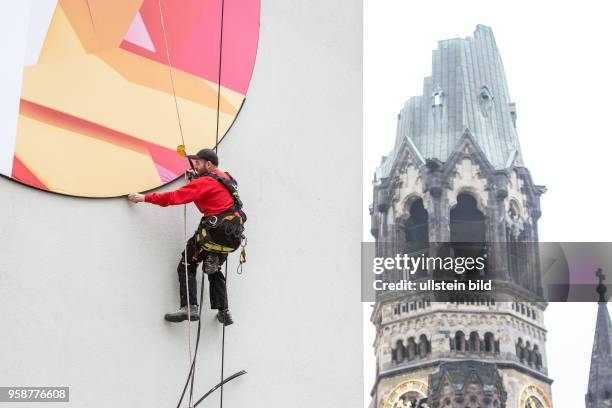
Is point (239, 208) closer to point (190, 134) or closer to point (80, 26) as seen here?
point (190, 134)

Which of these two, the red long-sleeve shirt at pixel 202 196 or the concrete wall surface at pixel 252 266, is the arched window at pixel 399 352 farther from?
the red long-sleeve shirt at pixel 202 196

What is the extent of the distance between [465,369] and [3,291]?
48.3 meters

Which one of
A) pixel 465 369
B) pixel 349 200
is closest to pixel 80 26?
pixel 349 200

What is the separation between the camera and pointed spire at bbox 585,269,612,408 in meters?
51.2

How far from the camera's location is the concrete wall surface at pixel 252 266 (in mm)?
5191

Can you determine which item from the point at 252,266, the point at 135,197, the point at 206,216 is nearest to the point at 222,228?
the point at 206,216

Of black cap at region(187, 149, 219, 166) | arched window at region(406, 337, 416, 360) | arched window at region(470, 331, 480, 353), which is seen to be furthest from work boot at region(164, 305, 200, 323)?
arched window at region(406, 337, 416, 360)

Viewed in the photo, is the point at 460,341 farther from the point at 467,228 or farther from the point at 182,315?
the point at 182,315

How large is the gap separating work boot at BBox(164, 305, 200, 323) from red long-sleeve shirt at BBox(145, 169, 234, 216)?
0.48 meters

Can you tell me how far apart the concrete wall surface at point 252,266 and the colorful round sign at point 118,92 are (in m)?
0.12

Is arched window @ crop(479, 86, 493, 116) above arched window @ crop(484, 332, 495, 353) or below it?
above

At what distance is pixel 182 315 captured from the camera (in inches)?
225

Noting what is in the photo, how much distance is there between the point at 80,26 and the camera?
5848 mm

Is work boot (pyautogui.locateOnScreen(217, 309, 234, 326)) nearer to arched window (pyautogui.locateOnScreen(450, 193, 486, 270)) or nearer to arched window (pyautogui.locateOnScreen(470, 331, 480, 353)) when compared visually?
arched window (pyautogui.locateOnScreen(470, 331, 480, 353))
